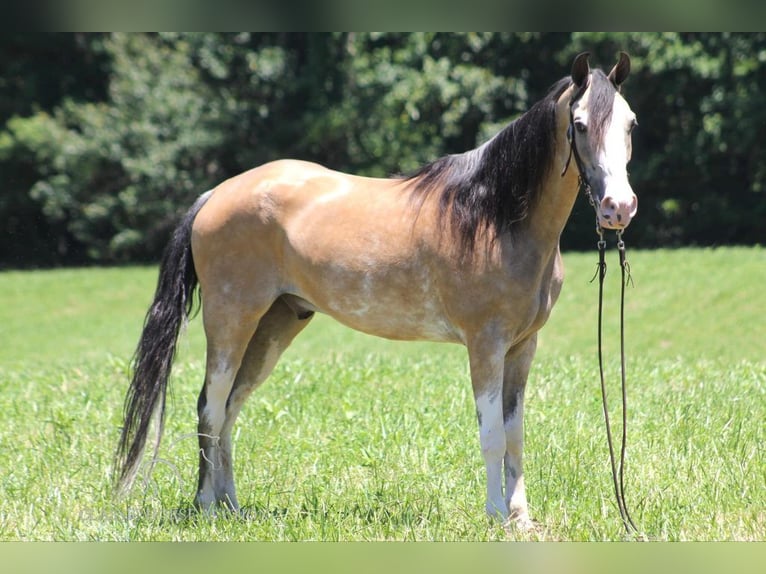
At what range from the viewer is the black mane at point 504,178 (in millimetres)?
4652

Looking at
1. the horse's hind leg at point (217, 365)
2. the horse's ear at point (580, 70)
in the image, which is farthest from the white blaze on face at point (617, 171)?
the horse's hind leg at point (217, 365)

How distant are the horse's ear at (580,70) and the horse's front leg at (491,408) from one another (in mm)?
1293

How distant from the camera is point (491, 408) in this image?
4.75 m

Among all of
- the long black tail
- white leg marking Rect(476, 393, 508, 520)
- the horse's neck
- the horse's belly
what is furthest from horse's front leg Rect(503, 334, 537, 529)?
the long black tail

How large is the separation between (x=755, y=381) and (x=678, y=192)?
14328mm

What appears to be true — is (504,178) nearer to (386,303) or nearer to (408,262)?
(408,262)

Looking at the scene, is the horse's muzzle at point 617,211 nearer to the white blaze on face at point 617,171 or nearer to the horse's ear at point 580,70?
the white blaze on face at point 617,171

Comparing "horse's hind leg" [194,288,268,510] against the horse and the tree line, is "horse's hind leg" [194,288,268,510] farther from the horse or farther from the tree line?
the tree line

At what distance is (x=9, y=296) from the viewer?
19375 millimetres

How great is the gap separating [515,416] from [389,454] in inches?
51.2

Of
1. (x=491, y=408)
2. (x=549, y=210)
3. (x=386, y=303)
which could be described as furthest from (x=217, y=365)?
(x=549, y=210)
